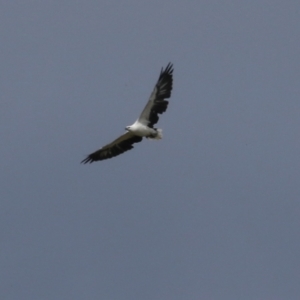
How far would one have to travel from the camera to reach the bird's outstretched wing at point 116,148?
179 feet

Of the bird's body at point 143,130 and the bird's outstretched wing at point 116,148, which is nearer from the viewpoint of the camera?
the bird's body at point 143,130

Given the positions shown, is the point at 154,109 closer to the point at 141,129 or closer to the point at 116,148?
the point at 141,129

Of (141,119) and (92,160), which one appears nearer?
(141,119)

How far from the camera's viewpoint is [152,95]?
52812 mm

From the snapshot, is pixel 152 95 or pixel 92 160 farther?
pixel 92 160

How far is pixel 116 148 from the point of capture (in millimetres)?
55438

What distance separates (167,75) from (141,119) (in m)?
2.17

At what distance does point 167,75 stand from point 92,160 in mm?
5709

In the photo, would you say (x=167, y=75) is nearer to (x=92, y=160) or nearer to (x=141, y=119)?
(x=141, y=119)

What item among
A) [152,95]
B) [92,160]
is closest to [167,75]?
[152,95]

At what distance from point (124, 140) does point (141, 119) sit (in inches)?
80.9

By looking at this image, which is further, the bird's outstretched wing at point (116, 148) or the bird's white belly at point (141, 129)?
the bird's outstretched wing at point (116, 148)

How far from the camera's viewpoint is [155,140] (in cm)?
5325

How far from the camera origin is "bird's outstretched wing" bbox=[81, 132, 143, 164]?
54531 millimetres
